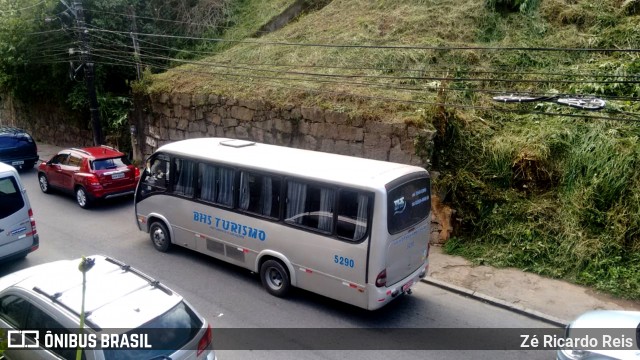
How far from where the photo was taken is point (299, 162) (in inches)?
337

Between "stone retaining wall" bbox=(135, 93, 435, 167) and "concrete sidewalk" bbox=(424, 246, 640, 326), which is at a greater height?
"stone retaining wall" bbox=(135, 93, 435, 167)

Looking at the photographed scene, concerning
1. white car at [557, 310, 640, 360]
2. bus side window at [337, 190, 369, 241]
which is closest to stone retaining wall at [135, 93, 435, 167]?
bus side window at [337, 190, 369, 241]

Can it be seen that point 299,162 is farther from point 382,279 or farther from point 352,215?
point 382,279

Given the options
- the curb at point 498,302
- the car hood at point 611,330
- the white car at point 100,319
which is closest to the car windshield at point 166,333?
the white car at point 100,319

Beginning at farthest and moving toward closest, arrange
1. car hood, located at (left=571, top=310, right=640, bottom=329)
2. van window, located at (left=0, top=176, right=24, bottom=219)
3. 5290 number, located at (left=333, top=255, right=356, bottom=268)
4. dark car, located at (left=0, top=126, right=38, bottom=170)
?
1. dark car, located at (left=0, top=126, right=38, bottom=170)
2. van window, located at (left=0, top=176, right=24, bottom=219)
3. 5290 number, located at (left=333, top=255, right=356, bottom=268)
4. car hood, located at (left=571, top=310, right=640, bottom=329)

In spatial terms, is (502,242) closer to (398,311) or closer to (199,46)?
(398,311)

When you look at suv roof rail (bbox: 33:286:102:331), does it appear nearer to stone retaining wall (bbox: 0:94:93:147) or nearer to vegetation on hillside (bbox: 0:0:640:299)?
vegetation on hillside (bbox: 0:0:640:299)

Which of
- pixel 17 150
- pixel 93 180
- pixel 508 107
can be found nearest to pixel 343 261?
pixel 508 107

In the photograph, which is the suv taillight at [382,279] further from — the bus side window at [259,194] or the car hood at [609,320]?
the car hood at [609,320]

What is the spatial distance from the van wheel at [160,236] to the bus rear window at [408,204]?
17.2ft

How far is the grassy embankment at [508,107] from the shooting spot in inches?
363

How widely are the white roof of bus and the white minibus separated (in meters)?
0.02

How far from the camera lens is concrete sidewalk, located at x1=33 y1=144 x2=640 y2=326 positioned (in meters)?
8.13

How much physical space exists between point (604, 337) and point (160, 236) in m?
8.34
